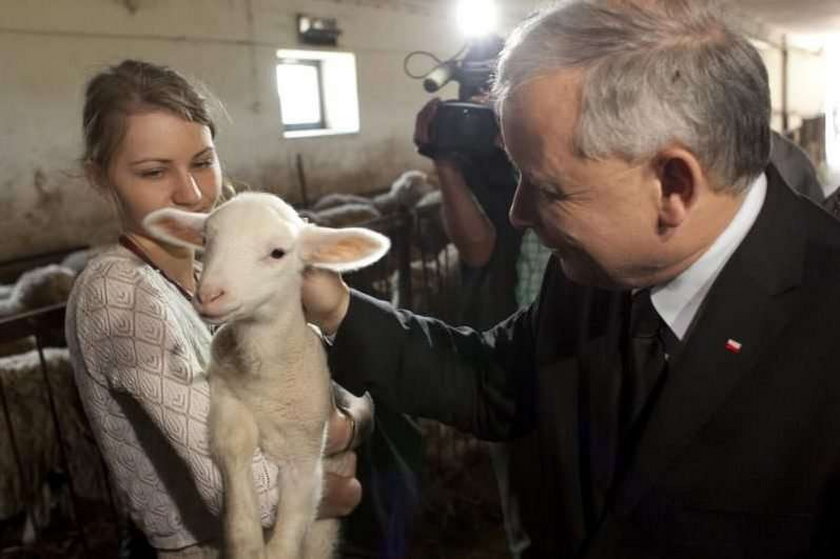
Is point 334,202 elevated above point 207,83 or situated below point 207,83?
below

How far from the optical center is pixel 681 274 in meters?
1.19

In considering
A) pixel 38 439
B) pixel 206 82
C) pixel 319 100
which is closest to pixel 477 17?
pixel 38 439

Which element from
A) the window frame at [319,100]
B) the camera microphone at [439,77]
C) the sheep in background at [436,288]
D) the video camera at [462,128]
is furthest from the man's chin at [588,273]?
the window frame at [319,100]

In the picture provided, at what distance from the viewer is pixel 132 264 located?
1.35 metres

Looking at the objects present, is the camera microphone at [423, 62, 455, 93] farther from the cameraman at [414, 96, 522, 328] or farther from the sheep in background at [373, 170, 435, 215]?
the sheep in background at [373, 170, 435, 215]

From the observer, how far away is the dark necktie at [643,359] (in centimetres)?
123

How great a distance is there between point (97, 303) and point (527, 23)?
92cm

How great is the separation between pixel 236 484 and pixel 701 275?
884mm

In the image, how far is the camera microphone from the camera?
252 cm

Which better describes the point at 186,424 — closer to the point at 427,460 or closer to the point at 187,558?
the point at 187,558

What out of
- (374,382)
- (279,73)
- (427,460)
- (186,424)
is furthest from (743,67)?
(279,73)

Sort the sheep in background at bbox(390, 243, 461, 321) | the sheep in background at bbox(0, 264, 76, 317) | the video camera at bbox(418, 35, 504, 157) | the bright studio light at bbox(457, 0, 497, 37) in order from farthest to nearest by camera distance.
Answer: the sheep in background at bbox(390, 243, 461, 321) → the sheep in background at bbox(0, 264, 76, 317) → the bright studio light at bbox(457, 0, 497, 37) → the video camera at bbox(418, 35, 504, 157)

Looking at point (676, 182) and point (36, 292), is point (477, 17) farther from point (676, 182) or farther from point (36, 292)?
point (36, 292)

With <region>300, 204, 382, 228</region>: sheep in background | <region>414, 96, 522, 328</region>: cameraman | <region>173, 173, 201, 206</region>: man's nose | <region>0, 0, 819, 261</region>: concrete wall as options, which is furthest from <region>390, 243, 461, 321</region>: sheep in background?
<region>173, 173, 201, 206</region>: man's nose
